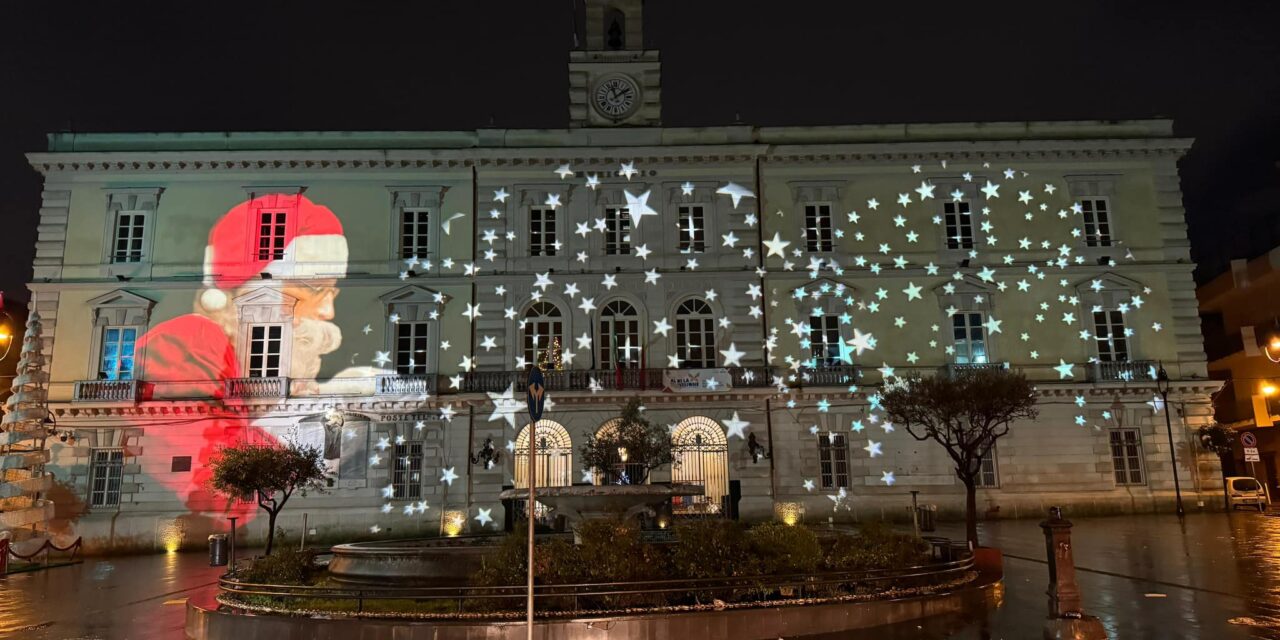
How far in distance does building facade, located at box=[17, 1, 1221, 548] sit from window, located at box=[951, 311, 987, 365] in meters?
0.11

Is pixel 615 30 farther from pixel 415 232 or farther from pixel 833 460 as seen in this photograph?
pixel 833 460

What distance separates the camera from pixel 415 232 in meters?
30.6

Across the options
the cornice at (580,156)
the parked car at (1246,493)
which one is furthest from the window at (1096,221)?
the parked car at (1246,493)

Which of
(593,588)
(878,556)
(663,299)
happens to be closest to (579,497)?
(593,588)

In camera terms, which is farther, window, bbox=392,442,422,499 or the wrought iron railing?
window, bbox=392,442,422,499

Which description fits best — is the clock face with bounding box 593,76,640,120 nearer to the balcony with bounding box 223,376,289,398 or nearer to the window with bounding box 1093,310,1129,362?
the balcony with bounding box 223,376,289,398

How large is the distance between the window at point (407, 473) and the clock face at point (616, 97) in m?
14.3

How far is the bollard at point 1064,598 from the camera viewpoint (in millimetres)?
10625

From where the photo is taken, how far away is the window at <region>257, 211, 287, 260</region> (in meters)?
30.2

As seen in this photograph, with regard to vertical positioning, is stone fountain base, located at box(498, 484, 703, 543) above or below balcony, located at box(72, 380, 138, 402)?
below

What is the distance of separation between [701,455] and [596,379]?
447 cm

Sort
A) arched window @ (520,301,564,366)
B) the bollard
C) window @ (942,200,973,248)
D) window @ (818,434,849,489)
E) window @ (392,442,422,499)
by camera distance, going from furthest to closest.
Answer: window @ (942,200,973,248)
arched window @ (520,301,564,366)
window @ (818,434,849,489)
window @ (392,442,422,499)
the bollard

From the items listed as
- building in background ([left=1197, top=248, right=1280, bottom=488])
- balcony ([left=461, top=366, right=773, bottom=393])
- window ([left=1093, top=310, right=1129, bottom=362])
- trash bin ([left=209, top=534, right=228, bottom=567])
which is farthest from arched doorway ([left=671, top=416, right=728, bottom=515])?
building in background ([left=1197, top=248, right=1280, bottom=488])

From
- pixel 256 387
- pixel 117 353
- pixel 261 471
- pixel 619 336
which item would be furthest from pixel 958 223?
pixel 117 353
